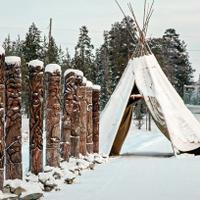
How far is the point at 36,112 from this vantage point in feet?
30.3

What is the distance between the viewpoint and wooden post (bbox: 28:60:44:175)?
916 centimetres

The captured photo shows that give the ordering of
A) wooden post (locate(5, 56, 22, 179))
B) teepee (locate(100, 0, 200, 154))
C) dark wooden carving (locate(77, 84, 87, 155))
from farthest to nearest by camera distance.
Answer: teepee (locate(100, 0, 200, 154)) < dark wooden carving (locate(77, 84, 87, 155)) < wooden post (locate(5, 56, 22, 179))

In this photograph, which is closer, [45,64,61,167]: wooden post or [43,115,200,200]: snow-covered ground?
[43,115,200,200]: snow-covered ground

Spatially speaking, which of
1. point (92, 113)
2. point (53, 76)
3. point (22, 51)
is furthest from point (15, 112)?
point (22, 51)

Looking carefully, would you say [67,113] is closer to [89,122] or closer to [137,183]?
[137,183]

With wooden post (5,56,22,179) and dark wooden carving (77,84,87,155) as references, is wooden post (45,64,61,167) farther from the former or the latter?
dark wooden carving (77,84,87,155)

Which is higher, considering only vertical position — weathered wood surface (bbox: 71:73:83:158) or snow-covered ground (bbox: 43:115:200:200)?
weathered wood surface (bbox: 71:73:83:158)

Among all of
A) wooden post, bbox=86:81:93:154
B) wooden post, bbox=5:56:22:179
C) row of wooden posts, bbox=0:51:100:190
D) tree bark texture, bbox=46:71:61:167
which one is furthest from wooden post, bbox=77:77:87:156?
wooden post, bbox=5:56:22:179

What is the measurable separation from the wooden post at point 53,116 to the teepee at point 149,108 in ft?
19.1

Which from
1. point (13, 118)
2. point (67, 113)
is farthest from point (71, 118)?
point (13, 118)

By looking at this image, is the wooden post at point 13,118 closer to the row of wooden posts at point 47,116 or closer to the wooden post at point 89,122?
the row of wooden posts at point 47,116

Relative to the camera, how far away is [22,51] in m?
58.2

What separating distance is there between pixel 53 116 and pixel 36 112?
3.43ft

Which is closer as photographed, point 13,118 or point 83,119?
point 13,118
